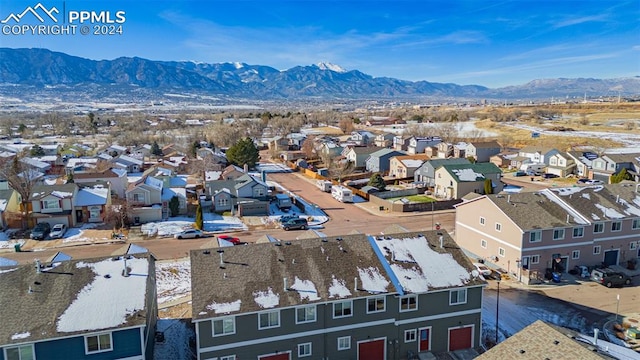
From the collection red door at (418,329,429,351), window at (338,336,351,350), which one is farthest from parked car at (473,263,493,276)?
window at (338,336,351,350)

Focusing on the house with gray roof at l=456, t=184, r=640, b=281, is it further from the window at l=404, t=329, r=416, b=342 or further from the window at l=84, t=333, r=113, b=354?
the window at l=84, t=333, r=113, b=354

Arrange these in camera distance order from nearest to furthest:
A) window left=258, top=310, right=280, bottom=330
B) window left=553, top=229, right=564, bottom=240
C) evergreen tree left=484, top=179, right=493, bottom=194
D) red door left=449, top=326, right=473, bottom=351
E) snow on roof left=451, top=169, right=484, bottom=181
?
window left=258, top=310, right=280, bottom=330
red door left=449, top=326, right=473, bottom=351
window left=553, top=229, right=564, bottom=240
evergreen tree left=484, top=179, right=493, bottom=194
snow on roof left=451, top=169, right=484, bottom=181

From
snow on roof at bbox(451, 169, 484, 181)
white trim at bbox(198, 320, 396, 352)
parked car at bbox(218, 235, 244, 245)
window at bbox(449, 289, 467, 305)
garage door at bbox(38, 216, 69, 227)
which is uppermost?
snow on roof at bbox(451, 169, 484, 181)

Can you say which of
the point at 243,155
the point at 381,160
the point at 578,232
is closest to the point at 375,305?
the point at 578,232

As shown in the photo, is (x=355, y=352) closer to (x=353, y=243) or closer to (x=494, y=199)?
(x=353, y=243)

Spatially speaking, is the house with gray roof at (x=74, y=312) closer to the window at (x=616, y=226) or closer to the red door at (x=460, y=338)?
the red door at (x=460, y=338)

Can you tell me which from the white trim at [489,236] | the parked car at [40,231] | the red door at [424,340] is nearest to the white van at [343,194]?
the white trim at [489,236]

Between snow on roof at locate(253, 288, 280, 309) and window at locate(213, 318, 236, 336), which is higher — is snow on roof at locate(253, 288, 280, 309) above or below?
above
